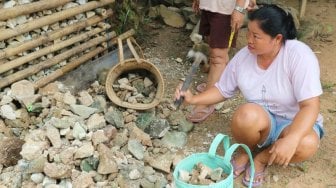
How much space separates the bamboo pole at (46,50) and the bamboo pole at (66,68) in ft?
0.51

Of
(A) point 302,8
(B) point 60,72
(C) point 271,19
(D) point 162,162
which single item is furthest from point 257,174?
(A) point 302,8

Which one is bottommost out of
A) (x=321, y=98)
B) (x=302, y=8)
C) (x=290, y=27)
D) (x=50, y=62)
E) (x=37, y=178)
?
(x=321, y=98)

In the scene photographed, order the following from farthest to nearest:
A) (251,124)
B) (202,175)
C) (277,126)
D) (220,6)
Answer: (220,6) < (277,126) < (251,124) < (202,175)

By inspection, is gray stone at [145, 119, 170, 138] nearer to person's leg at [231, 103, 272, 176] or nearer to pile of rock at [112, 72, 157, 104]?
pile of rock at [112, 72, 157, 104]

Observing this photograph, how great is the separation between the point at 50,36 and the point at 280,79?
190cm

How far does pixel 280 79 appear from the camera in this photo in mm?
2924

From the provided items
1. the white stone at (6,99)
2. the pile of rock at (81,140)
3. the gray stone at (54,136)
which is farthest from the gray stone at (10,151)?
the white stone at (6,99)

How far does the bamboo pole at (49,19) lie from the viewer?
3.51 meters

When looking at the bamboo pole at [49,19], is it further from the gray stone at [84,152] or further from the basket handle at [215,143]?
the basket handle at [215,143]

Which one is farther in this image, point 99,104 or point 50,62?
point 50,62

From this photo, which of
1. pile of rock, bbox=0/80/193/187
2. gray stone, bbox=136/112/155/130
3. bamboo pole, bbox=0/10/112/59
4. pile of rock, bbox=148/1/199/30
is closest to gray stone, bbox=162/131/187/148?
pile of rock, bbox=0/80/193/187

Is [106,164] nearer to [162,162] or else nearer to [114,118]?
[162,162]

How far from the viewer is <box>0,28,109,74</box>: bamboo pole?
3.56m

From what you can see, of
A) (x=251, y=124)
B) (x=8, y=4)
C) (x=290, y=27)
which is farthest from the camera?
(x=8, y=4)
